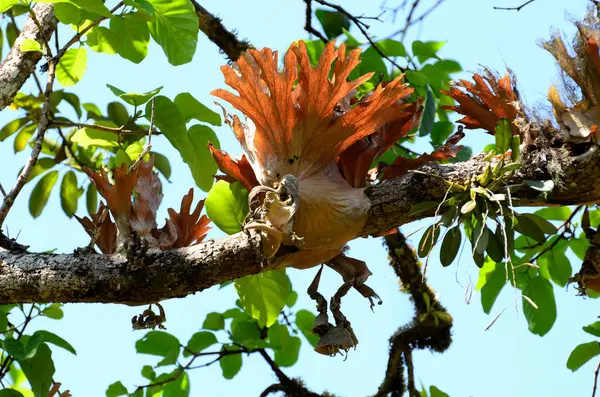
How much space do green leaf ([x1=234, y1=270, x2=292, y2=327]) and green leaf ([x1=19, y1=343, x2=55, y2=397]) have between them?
1.63 feet

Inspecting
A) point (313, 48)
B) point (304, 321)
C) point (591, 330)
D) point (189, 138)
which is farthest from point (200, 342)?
point (591, 330)

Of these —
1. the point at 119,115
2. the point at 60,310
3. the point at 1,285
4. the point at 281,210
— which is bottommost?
the point at 281,210

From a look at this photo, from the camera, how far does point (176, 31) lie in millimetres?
1948

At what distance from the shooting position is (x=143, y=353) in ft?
8.77

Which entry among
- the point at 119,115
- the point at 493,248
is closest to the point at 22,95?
the point at 119,115

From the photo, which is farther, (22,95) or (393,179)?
(22,95)

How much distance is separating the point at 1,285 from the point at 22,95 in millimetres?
1540

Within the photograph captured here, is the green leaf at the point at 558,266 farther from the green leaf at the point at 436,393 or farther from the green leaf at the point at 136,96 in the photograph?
the green leaf at the point at 136,96

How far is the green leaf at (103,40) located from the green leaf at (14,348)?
0.84 meters

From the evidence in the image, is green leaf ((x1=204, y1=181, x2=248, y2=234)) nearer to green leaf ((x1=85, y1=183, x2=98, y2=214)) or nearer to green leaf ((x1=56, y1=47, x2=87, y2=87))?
green leaf ((x1=56, y1=47, x2=87, y2=87))

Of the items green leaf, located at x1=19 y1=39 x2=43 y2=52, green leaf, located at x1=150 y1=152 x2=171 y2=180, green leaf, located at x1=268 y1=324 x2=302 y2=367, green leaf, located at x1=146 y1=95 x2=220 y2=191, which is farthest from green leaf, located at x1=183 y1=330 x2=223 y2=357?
green leaf, located at x1=19 y1=39 x2=43 y2=52

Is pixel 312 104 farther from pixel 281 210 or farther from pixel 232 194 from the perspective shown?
pixel 232 194

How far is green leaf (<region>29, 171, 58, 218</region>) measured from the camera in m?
2.89

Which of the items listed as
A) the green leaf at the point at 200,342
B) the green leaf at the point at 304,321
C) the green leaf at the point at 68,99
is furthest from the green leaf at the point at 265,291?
the green leaf at the point at 68,99
